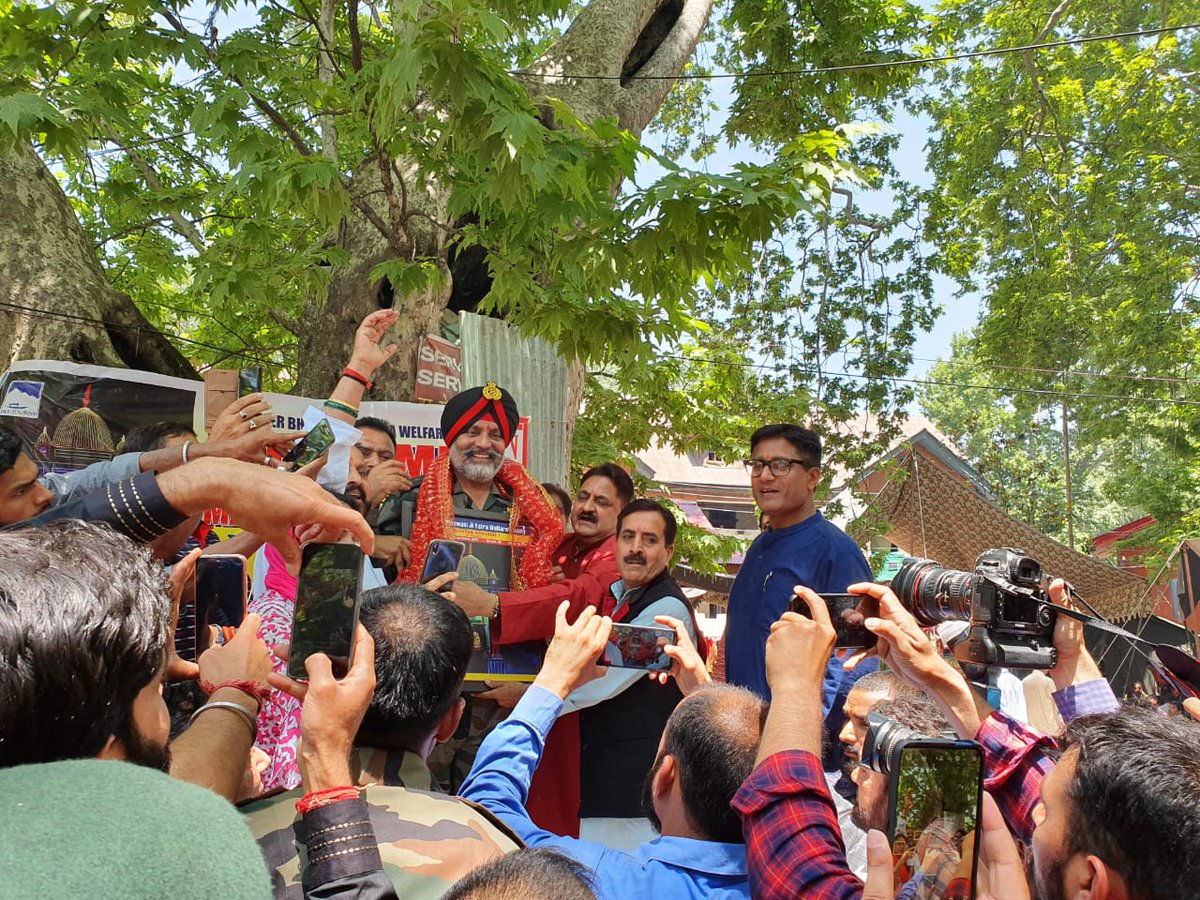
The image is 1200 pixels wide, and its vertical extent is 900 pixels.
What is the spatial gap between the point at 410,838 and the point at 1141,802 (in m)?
1.05

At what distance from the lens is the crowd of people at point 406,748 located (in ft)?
2.94

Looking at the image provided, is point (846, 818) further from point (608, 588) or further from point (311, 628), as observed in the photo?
point (311, 628)

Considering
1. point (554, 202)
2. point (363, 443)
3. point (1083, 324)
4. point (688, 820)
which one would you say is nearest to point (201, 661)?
point (688, 820)

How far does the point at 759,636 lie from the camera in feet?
11.4

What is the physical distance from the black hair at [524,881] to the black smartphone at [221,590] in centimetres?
124

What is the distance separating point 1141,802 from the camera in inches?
51.4

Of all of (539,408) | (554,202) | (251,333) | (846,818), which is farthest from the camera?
(251,333)

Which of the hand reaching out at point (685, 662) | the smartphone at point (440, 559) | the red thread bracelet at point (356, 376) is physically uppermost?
the red thread bracelet at point (356, 376)

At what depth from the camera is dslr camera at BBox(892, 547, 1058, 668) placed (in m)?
2.23

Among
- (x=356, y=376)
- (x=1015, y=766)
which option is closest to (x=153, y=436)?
(x=356, y=376)

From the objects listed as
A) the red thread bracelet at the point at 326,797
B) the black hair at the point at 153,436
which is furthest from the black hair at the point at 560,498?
the red thread bracelet at the point at 326,797

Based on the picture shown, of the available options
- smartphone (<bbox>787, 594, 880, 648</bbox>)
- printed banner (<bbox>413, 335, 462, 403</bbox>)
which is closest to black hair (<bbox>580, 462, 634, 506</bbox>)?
smartphone (<bbox>787, 594, 880, 648</bbox>)

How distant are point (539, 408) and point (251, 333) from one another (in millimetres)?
4629

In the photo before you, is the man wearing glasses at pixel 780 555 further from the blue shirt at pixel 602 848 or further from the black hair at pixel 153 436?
the black hair at pixel 153 436
